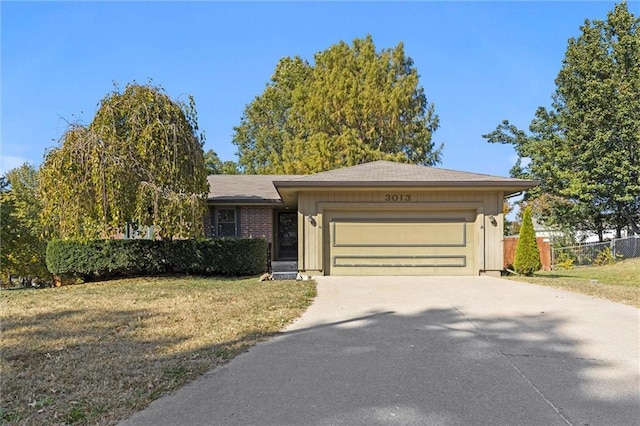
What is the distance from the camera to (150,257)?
12047mm

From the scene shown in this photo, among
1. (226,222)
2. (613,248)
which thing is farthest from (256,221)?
(613,248)

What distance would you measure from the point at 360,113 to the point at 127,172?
14.9m

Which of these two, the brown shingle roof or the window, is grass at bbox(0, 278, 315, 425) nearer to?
the brown shingle roof

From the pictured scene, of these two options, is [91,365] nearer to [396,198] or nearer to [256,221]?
[396,198]

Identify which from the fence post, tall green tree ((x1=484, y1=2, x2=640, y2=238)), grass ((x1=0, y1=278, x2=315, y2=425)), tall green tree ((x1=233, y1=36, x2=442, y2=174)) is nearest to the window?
grass ((x1=0, y1=278, x2=315, y2=425))

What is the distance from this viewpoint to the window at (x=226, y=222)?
15.3 meters

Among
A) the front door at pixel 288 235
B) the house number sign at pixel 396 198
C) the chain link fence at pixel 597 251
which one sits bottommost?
the chain link fence at pixel 597 251

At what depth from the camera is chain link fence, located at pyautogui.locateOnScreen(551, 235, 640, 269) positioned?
18250 mm

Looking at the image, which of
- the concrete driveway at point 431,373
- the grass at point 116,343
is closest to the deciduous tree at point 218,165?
the grass at point 116,343

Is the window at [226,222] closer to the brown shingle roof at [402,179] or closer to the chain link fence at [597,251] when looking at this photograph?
the brown shingle roof at [402,179]

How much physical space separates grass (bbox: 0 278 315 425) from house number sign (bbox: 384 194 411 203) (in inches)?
170

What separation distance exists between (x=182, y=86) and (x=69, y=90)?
9.19 ft

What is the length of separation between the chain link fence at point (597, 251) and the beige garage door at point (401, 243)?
8.92 meters

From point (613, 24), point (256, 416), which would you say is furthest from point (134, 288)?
point (613, 24)
